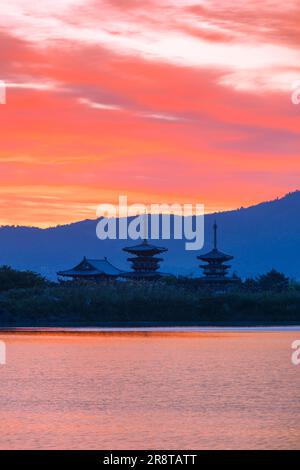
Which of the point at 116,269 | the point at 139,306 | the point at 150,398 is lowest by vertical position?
the point at 150,398

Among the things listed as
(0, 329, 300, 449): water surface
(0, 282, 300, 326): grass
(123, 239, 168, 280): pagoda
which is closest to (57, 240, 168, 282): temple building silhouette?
(123, 239, 168, 280): pagoda

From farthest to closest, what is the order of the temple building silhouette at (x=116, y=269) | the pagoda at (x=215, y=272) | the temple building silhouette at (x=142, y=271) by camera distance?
the pagoda at (x=215, y=272), the temple building silhouette at (x=142, y=271), the temple building silhouette at (x=116, y=269)

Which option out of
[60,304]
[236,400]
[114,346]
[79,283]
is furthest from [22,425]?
[79,283]

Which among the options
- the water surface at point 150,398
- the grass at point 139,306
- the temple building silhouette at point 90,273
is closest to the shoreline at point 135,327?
the grass at point 139,306

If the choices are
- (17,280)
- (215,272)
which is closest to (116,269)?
(215,272)

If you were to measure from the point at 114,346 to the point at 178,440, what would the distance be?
42227mm

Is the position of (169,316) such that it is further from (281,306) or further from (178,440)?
(178,440)

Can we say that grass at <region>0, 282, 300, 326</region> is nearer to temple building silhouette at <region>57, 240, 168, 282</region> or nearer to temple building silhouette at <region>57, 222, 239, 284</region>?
temple building silhouette at <region>57, 240, 168, 282</region>

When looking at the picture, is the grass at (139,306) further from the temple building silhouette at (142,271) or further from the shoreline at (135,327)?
the temple building silhouette at (142,271)

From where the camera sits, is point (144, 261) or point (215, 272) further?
point (215, 272)

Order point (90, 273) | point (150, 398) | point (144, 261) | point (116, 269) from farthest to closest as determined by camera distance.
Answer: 1. point (144, 261)
2. point (116, 269)
3. point (90, 273)
4. point (150, 398)

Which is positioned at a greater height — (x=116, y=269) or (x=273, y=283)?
(x=273, y=283)

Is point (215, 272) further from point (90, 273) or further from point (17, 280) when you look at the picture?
point (17, 280)

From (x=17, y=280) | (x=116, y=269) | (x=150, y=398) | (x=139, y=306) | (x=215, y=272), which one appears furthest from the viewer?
(x=215, y=272)
